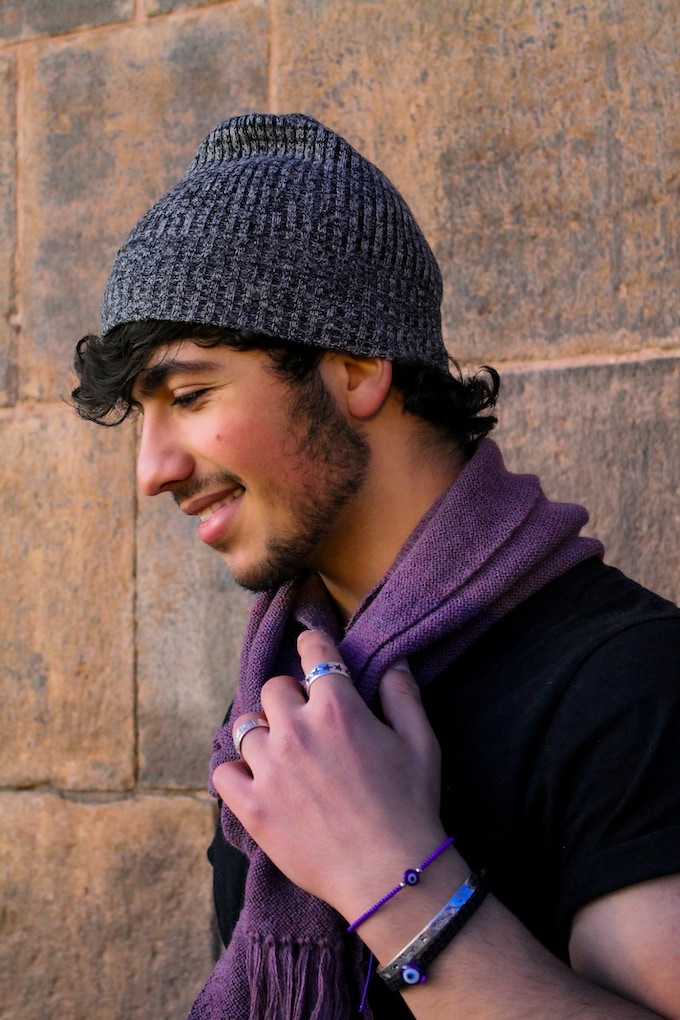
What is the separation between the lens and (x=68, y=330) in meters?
2.66

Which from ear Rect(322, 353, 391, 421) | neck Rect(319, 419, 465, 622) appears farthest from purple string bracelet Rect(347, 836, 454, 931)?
ear Rect(322, 353, 391, 421)

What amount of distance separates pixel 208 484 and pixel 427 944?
0.70m

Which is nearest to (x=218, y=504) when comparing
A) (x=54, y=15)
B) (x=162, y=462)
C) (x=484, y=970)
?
(x=162, y=462)

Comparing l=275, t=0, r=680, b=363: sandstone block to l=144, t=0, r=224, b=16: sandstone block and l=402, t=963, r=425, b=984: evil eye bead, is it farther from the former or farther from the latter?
l=402, t=963, r=425, b=984: evil eye bead

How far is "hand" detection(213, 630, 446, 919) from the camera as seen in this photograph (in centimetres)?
99

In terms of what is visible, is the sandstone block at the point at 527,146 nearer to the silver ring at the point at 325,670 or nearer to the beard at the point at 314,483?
the beard at the point at 314,483

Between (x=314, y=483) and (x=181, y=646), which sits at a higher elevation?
(x=314, y=483)

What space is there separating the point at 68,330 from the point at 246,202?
1.43 meters

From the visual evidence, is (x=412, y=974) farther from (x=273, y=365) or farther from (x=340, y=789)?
(x=273, y=365)

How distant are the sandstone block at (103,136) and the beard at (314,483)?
1.47 metres

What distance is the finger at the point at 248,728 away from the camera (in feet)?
3.76

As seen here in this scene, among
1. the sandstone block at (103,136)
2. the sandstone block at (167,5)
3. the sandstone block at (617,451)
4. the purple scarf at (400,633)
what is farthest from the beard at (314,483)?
the sandstone block at (167,5)

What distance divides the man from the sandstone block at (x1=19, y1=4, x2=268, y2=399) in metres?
1.13

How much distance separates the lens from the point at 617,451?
222 cm
